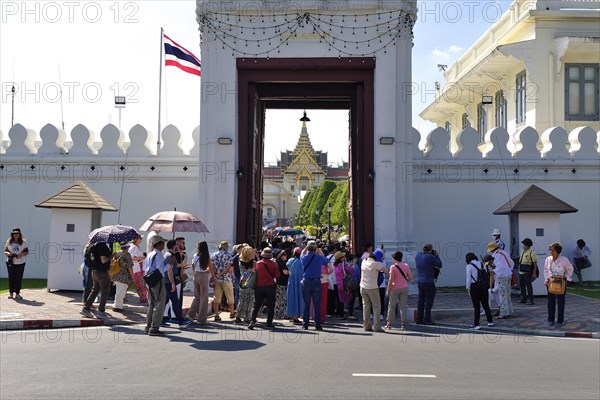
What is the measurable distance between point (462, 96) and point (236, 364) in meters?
28.3

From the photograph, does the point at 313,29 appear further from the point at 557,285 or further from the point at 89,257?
the point at 557,285

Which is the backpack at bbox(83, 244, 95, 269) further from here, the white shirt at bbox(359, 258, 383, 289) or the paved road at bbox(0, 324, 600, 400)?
the white shirt at bbox(359, 258, 383, 289)

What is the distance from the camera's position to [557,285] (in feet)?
40.7

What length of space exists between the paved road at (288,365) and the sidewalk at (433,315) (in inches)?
24.2

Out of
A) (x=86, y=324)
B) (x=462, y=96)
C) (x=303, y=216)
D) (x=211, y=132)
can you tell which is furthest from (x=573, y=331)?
(x=303, y=216)

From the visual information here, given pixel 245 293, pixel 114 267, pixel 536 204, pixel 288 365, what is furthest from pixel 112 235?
pixel 536 204

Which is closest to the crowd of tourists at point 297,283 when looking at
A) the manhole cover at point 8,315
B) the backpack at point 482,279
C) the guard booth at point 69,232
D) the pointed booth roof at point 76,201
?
the backpack at point 482,279

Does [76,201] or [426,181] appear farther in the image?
[426,181]

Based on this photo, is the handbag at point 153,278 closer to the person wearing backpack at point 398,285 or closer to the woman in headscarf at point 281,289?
the woman in headscarf at point 281,289

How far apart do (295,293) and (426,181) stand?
7.34 meters

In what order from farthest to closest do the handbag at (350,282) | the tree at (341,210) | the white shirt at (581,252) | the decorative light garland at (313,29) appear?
1. the tree at (341,210)
2. the white shirt at (581,252)
3. the decorative light garland at (313,29)
4. the handbag at (350,282)

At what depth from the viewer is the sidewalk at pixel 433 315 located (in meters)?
11.9

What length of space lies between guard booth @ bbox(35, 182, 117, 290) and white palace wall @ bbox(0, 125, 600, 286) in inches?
90.6

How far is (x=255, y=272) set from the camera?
12344 millimetres
